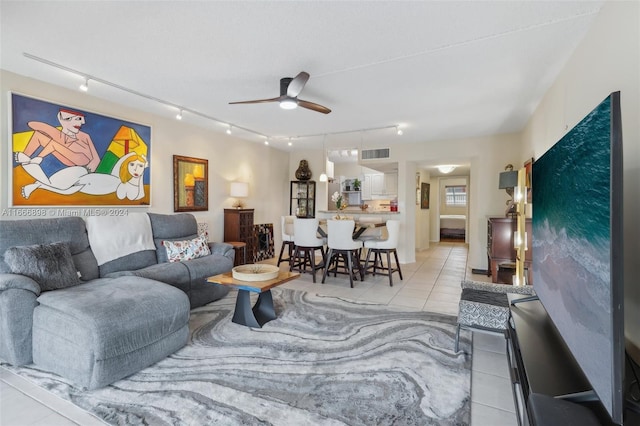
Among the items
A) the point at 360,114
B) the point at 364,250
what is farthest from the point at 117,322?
the point at 364,250

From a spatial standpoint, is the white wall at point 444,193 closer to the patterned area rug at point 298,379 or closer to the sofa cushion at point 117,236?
the patterned area rug at point 298,379

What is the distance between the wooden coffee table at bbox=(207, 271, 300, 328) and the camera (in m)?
2.79

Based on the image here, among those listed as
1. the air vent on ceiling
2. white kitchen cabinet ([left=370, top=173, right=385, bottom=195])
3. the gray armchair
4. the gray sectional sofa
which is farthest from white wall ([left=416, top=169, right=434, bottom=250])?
the gray sectional sofa

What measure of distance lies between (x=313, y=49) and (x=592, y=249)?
2244 millimetres

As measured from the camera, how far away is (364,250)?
6.62 metres

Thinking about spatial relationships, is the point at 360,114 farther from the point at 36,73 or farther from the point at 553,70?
the point at 36,73

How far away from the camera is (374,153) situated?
645 centimetres

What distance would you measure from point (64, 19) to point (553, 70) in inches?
155

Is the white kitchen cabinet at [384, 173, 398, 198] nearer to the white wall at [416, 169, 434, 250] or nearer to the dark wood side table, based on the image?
the white wall at [416, 169, 434, 250]

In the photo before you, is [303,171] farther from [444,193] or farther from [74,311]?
[444,193]

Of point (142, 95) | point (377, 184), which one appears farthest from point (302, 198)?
point (142, 95)

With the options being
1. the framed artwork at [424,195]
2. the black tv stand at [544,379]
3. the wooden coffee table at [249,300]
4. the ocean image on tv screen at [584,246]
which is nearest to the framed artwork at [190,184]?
the wooden coffee table at [249,300]

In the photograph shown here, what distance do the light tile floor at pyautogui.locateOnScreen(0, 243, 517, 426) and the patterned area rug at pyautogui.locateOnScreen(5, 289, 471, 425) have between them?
0.07 metres

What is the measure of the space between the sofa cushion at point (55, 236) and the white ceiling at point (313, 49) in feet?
4.75
